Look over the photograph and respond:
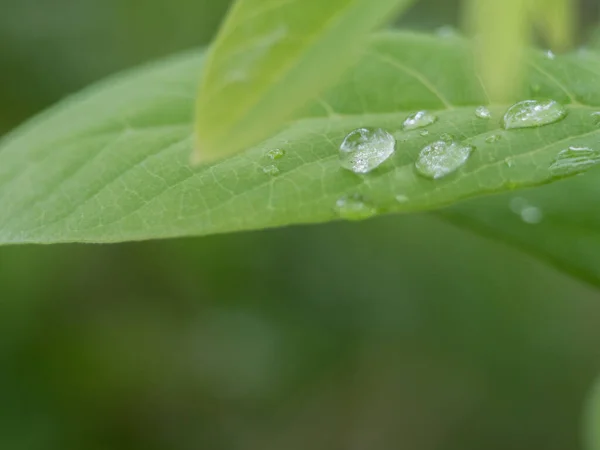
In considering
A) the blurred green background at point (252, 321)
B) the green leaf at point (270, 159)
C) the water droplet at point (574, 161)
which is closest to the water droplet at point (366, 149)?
the green leaf at point (270, 159)

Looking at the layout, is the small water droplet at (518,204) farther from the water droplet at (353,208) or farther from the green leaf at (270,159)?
the water droplet at (353,208)

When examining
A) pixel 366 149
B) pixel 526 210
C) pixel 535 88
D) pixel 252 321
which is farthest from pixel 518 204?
pixel 252 321

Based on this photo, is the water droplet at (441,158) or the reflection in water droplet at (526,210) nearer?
the water droplet at (441,158)

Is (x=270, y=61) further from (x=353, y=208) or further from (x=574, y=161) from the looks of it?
(x=574, y=161)

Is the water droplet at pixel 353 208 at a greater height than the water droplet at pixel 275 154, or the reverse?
the water droplet at pixel 275 154

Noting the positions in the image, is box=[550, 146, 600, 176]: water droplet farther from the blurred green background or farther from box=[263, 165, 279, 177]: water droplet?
the blurred green background

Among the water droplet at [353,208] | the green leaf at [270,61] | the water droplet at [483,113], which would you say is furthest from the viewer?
the water droplet at [483,113]
